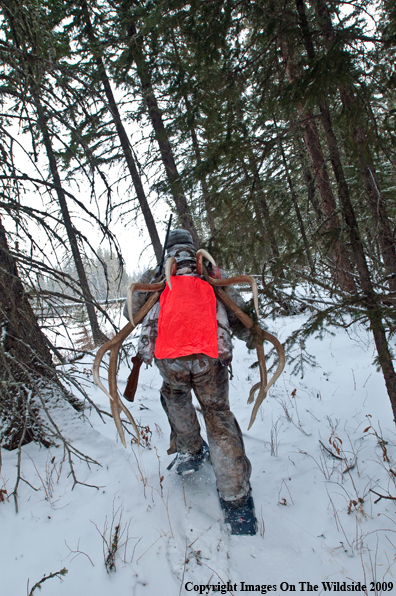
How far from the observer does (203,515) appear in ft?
8.16

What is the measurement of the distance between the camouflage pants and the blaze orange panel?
9.5 inches

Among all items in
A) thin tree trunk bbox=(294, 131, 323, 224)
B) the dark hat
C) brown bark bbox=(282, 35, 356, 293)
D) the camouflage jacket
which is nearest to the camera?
the camouflage jacket

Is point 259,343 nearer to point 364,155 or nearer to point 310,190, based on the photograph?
point 364,155

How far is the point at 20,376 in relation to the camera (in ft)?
10.5

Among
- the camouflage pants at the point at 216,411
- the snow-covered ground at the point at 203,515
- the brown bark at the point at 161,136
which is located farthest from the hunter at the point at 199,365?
the brown bark at the point at 161,136

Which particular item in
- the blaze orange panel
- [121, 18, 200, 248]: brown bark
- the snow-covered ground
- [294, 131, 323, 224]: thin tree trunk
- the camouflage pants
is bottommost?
the snow-covered ground

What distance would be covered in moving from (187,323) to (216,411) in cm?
96

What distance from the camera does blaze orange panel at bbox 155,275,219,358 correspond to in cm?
232

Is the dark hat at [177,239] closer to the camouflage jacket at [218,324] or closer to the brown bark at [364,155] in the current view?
the camouflage jacket at [218,324]

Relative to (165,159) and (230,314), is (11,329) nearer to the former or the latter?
(230,314)

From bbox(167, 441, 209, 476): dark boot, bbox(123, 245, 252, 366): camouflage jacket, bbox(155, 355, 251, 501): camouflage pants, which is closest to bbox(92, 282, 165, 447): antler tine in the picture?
bbox(123, 245, 252, 366): camouflage jacket

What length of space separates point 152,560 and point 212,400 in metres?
1.23

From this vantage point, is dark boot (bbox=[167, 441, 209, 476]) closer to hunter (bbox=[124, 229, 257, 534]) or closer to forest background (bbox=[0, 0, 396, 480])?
hunter (bbox=[124, 229, 257, 534])

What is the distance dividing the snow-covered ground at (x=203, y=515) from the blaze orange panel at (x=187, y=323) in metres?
1.44
